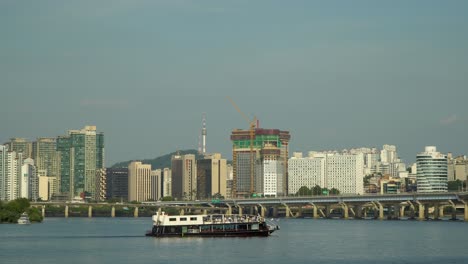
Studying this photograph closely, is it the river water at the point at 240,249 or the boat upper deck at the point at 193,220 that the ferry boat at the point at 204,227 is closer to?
the boat upper deck at the point at 193,220

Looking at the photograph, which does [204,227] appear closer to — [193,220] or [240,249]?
[193,220]

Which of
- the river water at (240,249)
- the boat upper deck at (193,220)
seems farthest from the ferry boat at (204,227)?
the river water at (240,249)

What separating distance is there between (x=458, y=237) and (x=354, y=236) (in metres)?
14.8

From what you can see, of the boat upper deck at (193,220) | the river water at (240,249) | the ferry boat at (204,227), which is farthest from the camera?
the boat upper deck at (193,220)

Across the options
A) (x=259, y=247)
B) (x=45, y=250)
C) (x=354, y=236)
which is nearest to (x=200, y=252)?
(x=259, y=247)

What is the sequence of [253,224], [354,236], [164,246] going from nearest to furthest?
1. [164,246]
2. [253,224]
3. [354,236]

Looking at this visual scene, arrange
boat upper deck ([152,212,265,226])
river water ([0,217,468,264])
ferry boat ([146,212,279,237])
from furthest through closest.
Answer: boat upper deck ([152,212,265,226])
ferry boat ([146,212,279,237])
river water ([0,217,468,264])

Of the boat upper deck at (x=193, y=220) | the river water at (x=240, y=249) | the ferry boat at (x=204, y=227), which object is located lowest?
the river water at (x=240, y=249)

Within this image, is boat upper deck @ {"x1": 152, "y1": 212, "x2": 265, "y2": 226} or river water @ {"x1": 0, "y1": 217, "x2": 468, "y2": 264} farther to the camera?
boat upper deck @ {"x1": 152, "y1": 212, "x2": 265, "y2": 226}

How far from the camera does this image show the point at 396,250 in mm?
113375

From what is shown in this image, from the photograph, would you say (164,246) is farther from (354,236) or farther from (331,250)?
(354,236)

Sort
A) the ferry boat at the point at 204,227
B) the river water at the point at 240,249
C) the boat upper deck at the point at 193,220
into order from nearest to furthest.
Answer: the river water at the point at 240,249 → the ferry boat at the point at 204,227 → the boat upper deck at the point at 193,220

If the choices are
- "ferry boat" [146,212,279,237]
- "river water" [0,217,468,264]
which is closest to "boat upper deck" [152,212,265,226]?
"ferry boat" [146,212,279,237]

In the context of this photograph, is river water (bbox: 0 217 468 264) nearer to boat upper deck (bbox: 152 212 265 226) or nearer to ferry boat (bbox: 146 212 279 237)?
ferry boat (bbox: 146 212 279 237)
